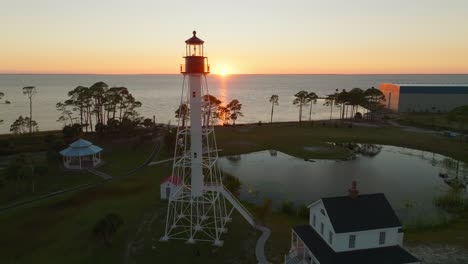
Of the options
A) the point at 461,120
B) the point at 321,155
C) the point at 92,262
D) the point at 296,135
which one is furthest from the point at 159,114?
the point at 92,262

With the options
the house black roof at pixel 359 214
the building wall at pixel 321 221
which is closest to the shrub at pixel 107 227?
the building wall at pixel 321 221

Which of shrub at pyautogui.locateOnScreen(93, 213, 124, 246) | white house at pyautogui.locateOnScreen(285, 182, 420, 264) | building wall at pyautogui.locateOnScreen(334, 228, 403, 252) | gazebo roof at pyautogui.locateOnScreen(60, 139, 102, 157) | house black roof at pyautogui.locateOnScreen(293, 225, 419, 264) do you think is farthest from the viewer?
gazebo roof at pyautogui.locateOnScreen(60, 139, 102, 157)

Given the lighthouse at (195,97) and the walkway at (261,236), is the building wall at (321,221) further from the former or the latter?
the lighthouse at (195,97)

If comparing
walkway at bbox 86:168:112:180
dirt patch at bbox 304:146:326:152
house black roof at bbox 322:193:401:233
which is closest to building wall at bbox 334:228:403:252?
house black roof at bbox 322:193:401:233

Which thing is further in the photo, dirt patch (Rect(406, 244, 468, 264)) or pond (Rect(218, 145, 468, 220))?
pond (Rect(218, 145, 468, 220))

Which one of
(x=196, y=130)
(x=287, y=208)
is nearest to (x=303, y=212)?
(x=287, y=208)

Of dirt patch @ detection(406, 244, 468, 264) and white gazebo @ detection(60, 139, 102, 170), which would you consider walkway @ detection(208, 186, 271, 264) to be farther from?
white gazebo @ detection(60, 139, 102, 170)

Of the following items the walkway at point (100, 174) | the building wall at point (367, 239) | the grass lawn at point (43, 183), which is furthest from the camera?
the walkway at point (100, 174)
